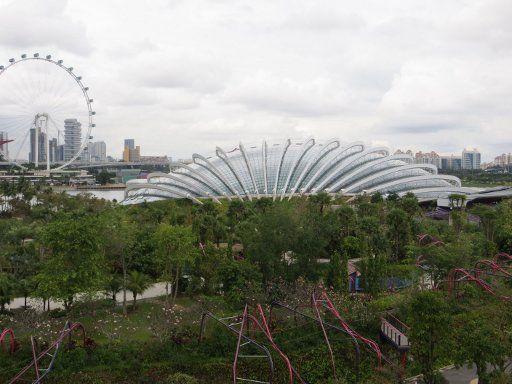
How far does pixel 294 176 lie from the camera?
5869cm

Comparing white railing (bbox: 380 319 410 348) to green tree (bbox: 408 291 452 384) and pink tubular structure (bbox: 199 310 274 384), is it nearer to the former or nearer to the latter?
green tree (bbox: 408 291 452 384)

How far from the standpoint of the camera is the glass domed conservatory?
57250mm

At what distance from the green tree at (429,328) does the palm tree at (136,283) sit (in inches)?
519

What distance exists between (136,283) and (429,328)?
45.8 feet

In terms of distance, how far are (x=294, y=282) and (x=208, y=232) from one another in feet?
37.2

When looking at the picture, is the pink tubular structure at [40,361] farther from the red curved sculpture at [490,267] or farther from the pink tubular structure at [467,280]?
the red curved sculpture at [490,267]

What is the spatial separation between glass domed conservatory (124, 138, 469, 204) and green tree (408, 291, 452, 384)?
1559 inches

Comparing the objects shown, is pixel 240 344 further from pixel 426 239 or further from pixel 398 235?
pixel 426 239

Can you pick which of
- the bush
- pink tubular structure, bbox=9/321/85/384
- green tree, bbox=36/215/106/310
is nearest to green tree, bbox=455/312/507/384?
the bush

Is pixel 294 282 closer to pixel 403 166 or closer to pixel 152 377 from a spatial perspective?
pixel 152 377

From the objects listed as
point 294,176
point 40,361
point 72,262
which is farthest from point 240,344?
point 294,176

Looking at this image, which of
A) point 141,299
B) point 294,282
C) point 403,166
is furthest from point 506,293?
point 403,166

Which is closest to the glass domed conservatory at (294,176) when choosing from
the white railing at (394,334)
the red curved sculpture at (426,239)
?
the red curved sculpture at (426,239)

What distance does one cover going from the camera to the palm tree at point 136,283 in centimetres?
2403
